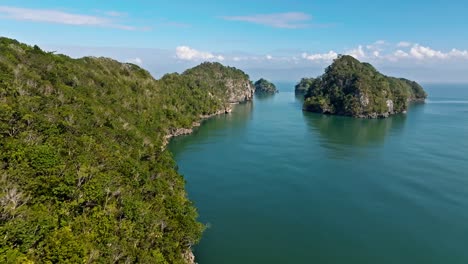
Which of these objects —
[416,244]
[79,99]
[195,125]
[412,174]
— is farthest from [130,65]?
[416,244]

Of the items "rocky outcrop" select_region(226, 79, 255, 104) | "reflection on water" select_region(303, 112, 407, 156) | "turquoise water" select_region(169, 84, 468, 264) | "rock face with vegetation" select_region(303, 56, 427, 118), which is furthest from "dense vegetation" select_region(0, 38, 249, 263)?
"rocky outcrop" select_region(226, 79, 255, 104)

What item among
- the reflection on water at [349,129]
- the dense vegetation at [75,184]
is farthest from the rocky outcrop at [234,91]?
the dense vegetation at [75,184]

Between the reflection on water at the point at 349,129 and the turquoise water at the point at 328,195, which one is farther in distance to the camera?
the reflection on water at the point at 349,129

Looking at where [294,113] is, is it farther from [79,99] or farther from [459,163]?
[79,99]

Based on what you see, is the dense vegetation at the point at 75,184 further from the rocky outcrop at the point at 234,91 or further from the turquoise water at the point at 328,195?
the rocky outcrop at the point at 234,91

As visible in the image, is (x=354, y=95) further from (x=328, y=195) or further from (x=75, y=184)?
(x=75, y=184)

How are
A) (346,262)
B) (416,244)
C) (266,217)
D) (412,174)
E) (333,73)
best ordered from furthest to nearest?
(333,73), (412,174), (266,217), (416,244), (346,262)

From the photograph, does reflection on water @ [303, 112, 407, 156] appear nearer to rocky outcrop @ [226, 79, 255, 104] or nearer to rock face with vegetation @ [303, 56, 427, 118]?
rock face with vegetation @ [303, 56, 427, 118]
